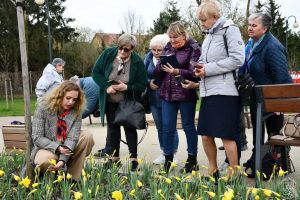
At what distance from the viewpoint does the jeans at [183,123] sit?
190 inches

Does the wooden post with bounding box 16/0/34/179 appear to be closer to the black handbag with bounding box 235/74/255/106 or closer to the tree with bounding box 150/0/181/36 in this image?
the black handbag with bounding box 235/74/255/106

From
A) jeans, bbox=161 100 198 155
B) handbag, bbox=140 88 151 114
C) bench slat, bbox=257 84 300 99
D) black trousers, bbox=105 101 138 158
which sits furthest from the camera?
handbag, bbox=140 88 151 114

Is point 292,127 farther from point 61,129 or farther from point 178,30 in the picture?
point 61,129

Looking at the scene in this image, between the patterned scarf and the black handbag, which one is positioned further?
the patterned scarf

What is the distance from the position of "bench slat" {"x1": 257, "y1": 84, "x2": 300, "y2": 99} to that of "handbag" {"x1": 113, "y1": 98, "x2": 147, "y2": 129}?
1599 millimetres

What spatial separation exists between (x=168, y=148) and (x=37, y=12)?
35.1m

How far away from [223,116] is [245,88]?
0.33 metres

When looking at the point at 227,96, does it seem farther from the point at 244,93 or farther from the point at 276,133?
the point at 276,133

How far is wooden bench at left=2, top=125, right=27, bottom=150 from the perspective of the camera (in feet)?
20.1

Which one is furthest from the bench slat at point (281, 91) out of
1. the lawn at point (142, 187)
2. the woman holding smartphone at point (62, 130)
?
the woman holding smartphone at point (62, 130)

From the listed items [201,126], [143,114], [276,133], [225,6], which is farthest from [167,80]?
[225,6]

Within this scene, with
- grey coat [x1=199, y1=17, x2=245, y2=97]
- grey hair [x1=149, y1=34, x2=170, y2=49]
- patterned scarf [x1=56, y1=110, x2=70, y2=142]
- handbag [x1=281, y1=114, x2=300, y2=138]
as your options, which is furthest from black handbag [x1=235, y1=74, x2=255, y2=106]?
patterned scarf [x1=56, y1=110, x2=70, y2=142]

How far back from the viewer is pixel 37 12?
37.7 m

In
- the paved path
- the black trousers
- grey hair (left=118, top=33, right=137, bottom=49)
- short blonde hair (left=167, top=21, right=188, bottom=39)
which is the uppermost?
short blonde hair (left=167, top=21, right=188, bottom=39)
